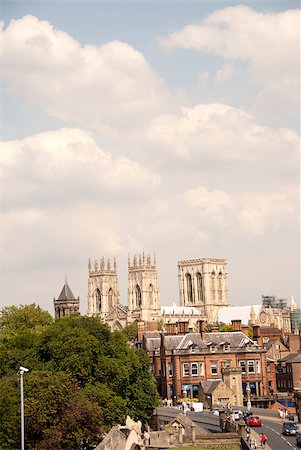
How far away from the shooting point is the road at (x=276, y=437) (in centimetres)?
5300

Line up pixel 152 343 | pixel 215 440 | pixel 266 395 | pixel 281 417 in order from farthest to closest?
pixel 152 343 → pixel 266 395 → pixel 281 417 → pixel 215 440

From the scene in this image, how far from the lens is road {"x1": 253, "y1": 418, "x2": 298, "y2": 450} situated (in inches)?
2087

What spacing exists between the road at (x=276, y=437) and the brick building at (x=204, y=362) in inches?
1144

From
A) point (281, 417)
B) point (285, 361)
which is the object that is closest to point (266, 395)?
point (285, 361)

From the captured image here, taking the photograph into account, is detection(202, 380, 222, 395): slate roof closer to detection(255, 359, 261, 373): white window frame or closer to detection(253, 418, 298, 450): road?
detection(255, 359, 261, 373): white window frame

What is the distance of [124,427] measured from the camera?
66438mm

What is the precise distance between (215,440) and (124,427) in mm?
11498

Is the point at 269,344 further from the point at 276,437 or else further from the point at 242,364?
the point at 276,437

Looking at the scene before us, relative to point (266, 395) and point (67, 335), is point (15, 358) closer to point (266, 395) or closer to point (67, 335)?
point (67, 335)

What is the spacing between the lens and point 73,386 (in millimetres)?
61062

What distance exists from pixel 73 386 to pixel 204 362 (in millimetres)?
40549

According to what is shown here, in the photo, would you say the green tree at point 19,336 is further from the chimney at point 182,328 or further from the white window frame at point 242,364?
the white window frame at point 242,364

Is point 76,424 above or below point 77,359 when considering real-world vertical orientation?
below

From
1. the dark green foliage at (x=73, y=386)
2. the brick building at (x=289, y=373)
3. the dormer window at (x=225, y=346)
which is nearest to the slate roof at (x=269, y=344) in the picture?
the brick building at (x=289, y=373)
